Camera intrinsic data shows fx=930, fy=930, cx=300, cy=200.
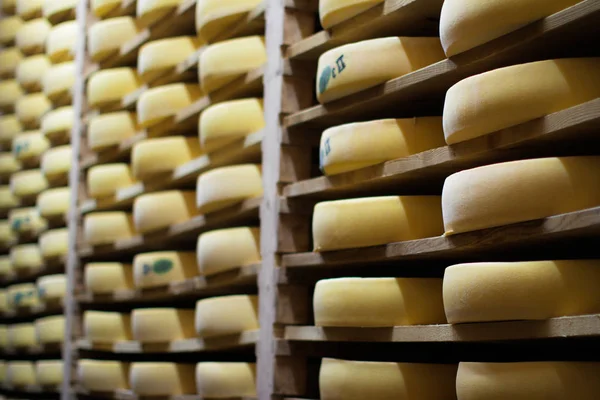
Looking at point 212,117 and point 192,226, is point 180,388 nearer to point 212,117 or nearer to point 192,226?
point 192,226

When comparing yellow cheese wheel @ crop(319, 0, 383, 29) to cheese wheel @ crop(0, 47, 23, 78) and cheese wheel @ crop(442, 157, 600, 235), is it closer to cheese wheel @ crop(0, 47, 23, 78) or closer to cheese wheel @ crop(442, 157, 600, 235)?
cheese wheel @ crop(442, 157, 600, 235)

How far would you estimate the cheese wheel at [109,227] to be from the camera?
3402mm

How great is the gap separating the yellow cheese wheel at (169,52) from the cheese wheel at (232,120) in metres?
0.44

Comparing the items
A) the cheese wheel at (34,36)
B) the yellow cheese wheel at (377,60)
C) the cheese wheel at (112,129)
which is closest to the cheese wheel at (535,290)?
the yellow cheese wheel at (377,60)

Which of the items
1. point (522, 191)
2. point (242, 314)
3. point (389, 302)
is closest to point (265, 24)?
point (242, 314)

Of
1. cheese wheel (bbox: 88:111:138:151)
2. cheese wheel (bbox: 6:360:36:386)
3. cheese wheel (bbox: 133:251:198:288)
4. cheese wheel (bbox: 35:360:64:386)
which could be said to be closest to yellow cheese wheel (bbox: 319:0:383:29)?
cheese wheel (bbox: 133:251:198:288)

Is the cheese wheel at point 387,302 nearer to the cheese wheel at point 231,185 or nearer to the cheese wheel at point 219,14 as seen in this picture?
the cheese wheel at point 231,185

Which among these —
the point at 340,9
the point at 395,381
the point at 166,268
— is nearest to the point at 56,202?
the point at 166,268

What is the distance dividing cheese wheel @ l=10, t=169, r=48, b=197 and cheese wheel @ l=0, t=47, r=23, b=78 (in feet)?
1.95

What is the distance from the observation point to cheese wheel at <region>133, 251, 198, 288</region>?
3.08 meters

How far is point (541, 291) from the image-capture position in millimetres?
1701

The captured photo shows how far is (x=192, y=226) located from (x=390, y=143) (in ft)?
3.24

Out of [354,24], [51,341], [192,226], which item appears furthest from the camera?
[51,341]

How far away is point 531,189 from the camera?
1722 millimetres
